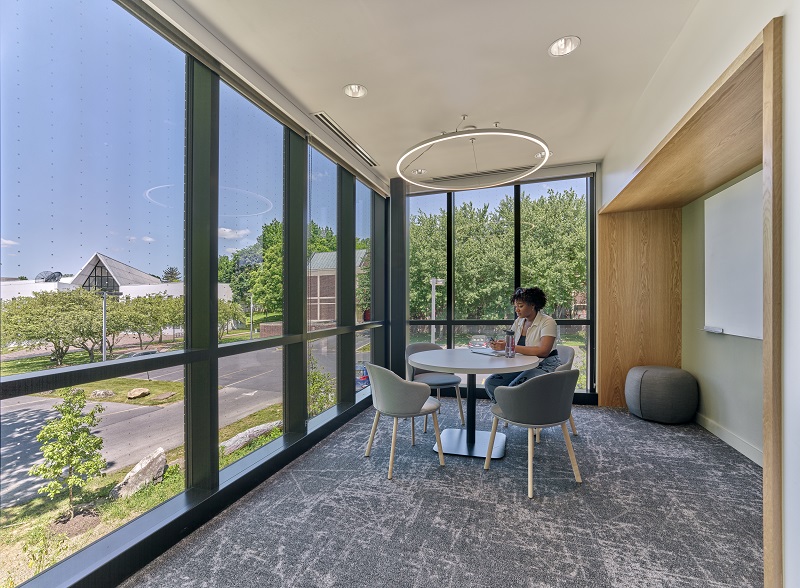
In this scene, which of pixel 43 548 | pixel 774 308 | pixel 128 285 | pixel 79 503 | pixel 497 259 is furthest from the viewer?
pixel 497 259

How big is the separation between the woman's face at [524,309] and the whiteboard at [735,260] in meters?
1.67

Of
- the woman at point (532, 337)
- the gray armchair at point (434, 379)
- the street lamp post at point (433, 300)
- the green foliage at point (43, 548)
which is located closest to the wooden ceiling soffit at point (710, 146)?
the woman at point (532, 337)

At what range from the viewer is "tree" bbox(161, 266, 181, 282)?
7.11ft

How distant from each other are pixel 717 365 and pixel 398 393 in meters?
3.15

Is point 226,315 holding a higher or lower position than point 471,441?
higher

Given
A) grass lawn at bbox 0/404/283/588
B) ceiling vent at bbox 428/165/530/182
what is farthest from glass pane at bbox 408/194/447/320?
grass lawn at bbox 0/404/283/588

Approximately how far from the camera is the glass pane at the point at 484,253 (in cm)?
504

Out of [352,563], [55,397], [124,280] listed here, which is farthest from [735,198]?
[55,397]

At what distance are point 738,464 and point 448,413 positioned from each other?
255 centimetres

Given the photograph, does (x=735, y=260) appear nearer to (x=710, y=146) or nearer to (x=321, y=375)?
(x=710, y=146)

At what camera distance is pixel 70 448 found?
169 centimetres

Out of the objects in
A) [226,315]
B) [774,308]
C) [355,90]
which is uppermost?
[355,90]

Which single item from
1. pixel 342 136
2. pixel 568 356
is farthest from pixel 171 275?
pixel 568 356

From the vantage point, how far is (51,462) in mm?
1614
